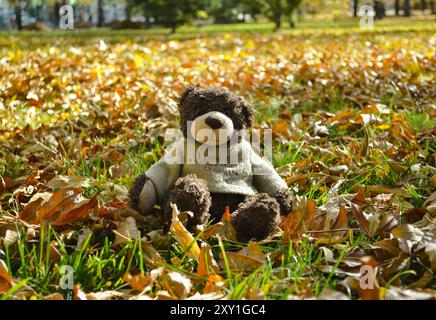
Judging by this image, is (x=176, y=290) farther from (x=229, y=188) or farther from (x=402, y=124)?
(x=402, y=124)

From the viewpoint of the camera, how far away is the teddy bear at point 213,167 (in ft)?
7.48

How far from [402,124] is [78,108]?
8.72 ft

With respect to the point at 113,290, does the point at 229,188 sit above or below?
above

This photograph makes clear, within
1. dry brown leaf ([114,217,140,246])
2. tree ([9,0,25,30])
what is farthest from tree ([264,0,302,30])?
dry brown leaf ([114,217,140,246])

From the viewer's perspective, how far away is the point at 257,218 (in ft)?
6.87

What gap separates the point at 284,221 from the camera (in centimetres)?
222

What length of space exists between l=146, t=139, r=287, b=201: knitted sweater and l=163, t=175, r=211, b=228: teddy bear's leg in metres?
0.12

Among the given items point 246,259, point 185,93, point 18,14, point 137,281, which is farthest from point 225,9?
point 137,281

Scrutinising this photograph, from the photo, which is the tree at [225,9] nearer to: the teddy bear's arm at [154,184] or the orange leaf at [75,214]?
the teddy bear's arm at [154,184]

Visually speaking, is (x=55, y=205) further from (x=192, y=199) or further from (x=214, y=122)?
(x=214, y=122)

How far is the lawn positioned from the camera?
1.78 metres

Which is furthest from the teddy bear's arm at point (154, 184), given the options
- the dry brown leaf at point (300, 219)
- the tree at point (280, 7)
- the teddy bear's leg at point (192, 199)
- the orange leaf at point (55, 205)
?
the tree at point (280, 7)
